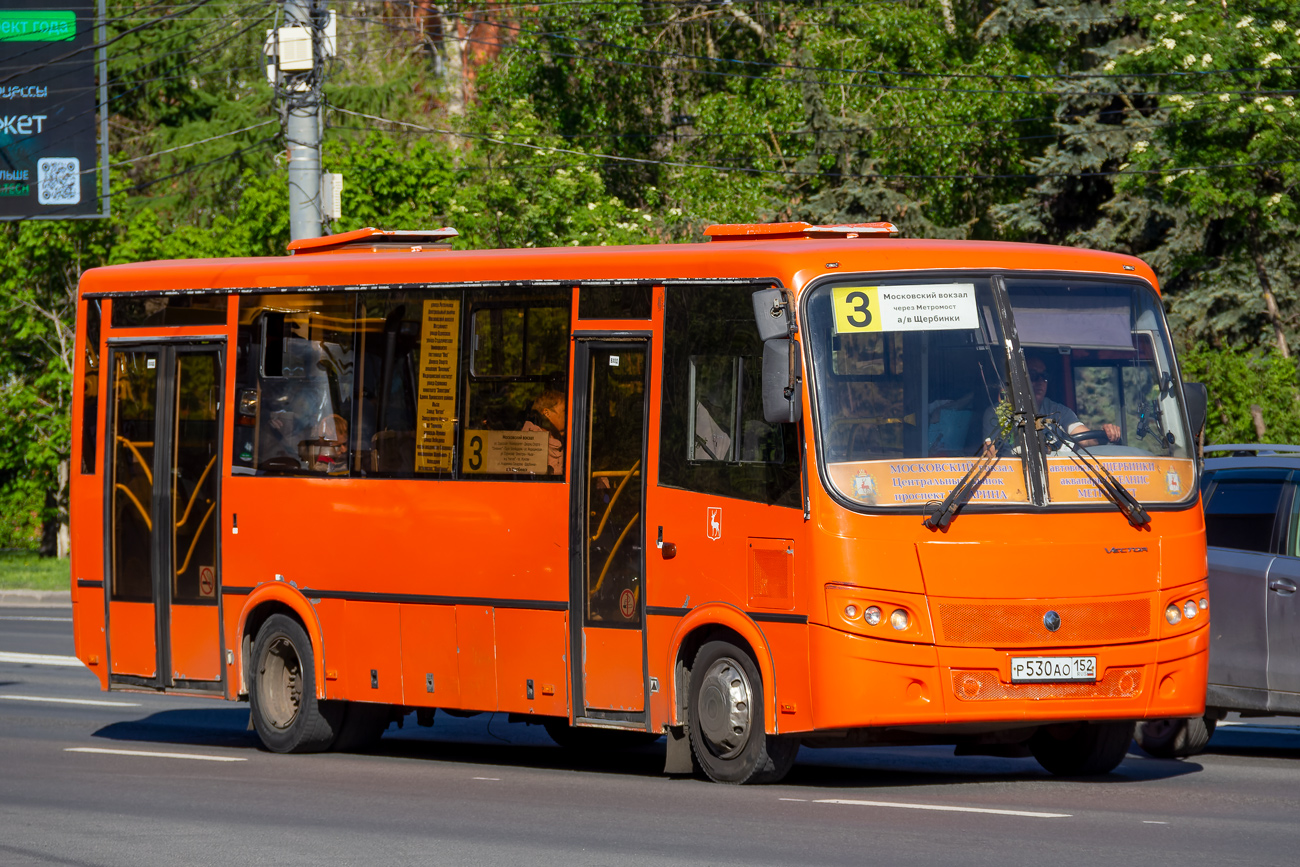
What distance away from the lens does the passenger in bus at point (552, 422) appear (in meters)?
A: 11.9

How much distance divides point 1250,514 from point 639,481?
3632 mm

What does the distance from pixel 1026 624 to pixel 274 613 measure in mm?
5535

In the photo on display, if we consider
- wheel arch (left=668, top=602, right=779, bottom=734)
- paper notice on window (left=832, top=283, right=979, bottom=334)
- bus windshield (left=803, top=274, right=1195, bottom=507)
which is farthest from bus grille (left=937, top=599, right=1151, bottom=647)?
paper notice on window (left=832, top=283, right=979, bottom=334)

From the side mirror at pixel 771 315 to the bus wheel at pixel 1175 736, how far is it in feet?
11.9

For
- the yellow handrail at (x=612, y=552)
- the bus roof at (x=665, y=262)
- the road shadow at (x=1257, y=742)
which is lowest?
the road shadow at (x=1257, y=742)

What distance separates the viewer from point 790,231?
11.6 metres

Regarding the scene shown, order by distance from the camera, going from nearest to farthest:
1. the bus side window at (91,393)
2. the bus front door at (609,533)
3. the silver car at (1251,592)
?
the bus front door at (609,533) → the silver car at (1251,592) → the bus side window at (91,393)

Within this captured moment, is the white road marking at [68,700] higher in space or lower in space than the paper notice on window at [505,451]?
lower

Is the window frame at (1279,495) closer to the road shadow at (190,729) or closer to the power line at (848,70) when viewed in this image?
the road shadow at (190,729)

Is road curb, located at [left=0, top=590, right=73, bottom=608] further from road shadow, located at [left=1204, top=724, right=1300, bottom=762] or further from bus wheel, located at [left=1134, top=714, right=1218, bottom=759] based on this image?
bus wheel, located at [left=1134, top=714, right=1218, bottom=759]

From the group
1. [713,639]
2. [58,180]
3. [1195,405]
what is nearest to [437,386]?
[713,639]

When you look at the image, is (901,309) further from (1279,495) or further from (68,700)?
(68,700)

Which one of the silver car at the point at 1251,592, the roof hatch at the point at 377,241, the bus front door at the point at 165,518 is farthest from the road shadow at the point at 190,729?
the silver car at the point at 1251,592

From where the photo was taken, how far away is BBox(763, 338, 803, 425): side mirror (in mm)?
10375
